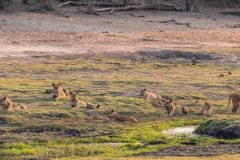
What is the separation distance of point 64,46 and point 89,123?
12.3 meters

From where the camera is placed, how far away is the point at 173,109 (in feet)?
56.4

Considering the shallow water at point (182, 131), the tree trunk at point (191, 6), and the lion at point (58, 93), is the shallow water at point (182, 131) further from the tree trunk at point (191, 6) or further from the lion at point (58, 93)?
the tree trunk at point (191, 6)

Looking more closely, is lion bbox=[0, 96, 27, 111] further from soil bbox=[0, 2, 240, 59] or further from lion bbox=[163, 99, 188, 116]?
soil bbox=[0, 2, 240, 59]

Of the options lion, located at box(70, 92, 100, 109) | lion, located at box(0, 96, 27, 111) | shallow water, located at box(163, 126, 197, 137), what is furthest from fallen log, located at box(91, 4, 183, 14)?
shallow water, located at box(163, 126, 197, 137)

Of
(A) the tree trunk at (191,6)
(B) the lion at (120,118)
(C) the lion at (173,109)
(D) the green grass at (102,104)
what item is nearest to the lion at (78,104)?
(D) the green grass at (102,104)

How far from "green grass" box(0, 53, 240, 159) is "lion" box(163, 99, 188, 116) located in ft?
0.57

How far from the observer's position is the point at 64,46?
28141mm

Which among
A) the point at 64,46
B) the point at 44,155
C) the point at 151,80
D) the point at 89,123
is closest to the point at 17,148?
the point at 44,155

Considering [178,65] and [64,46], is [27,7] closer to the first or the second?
[64,46]

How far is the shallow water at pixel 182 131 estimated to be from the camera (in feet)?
50.4

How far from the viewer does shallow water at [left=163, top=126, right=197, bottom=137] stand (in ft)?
50.4

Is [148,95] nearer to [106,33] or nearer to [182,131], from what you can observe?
[182,131]

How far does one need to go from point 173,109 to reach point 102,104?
62.6 inches

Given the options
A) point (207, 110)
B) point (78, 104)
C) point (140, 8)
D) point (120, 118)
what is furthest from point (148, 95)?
point (140, 8)
